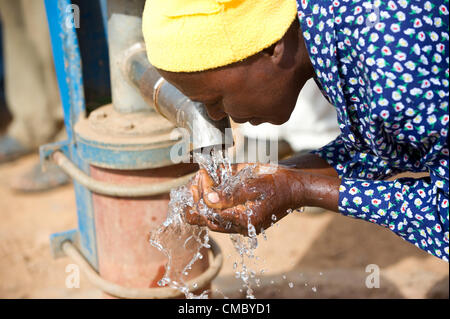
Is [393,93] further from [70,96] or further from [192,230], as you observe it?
[70,96]

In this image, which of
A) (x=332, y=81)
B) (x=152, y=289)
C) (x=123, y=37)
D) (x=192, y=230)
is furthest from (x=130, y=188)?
(x=332, y=81)

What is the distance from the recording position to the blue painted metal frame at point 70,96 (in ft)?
6.05

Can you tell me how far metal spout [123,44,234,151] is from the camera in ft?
5.13

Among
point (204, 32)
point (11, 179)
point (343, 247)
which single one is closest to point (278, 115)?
point (204, 32)

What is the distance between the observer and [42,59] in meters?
4.95

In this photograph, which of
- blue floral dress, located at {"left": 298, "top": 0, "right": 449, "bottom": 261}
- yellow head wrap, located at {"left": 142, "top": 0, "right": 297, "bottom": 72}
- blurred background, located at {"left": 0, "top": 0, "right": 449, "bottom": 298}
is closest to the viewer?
blue floral dress, located at {"left": 298, "top": 0, "right": 449, "bottom": 261}

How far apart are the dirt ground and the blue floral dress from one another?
1.22 m

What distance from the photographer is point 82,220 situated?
2.07 meters

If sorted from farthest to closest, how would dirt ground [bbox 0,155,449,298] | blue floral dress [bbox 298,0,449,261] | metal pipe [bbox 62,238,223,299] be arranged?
1. dirt ground [bbox 0,155,449,298]
2. metal pipe [bbox 62,238,223,299]
3. blue floral dress [bbox 298,0,449,261]

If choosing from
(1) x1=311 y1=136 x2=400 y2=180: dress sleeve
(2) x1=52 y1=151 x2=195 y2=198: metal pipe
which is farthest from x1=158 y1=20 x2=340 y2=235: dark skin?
(2) x1=52 y1=151 x2=195 y2=198: metal pipe

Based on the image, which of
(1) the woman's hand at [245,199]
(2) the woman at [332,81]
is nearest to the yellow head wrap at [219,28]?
(2) the woman at [332,81]

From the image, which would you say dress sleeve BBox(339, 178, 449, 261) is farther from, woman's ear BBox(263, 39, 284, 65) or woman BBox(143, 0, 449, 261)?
woman's ear BBox(263, 39, 284, 65)

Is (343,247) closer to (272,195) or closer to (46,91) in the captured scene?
(272,195)

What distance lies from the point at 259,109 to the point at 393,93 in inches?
15.1
